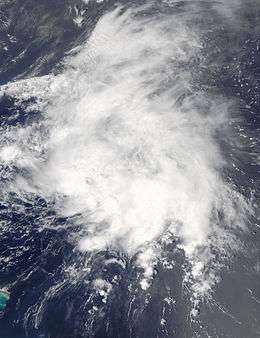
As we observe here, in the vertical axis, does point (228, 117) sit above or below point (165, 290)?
above

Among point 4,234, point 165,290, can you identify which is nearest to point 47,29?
point 4,234

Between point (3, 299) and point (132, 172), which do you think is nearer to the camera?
point (3, 299)

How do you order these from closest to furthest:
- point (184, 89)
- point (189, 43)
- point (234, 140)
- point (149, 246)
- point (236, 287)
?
1. point (236, 287)
2. point (149, 246)
3. point (234, 140)
4. point (184, 89)
5. point (189, 43)

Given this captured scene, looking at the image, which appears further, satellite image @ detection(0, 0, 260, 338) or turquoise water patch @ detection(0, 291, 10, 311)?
turquoise water patch @ detection(0, 291, 10, 311)

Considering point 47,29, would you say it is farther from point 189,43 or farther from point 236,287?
point 236,287

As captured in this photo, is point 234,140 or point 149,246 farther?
point 234,140

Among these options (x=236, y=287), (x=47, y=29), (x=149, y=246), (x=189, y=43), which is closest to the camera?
(x=236, y=287)

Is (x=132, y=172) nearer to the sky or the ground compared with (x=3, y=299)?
nearer to the sky

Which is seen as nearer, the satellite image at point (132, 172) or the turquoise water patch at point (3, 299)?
the satellite image at point (132, 172)
